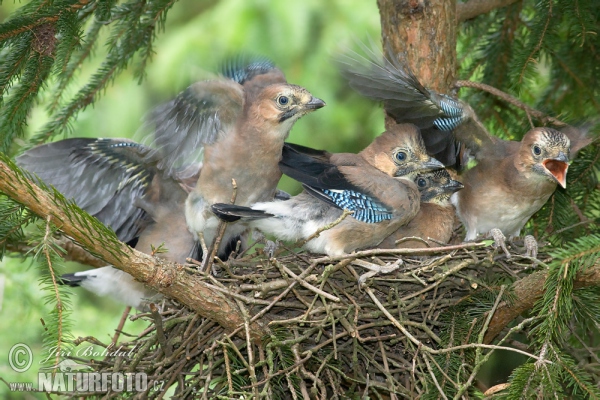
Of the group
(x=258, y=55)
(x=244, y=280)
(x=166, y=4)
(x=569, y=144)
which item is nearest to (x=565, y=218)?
(x=569, y=144)

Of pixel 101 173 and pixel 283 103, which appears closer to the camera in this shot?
pixel 283 103

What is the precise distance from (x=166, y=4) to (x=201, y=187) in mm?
1064

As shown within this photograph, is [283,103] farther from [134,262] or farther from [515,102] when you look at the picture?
[134,262]

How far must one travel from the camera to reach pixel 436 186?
4801 mm

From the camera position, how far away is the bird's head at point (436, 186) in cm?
478

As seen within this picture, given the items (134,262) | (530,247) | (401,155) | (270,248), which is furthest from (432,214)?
(134,262)

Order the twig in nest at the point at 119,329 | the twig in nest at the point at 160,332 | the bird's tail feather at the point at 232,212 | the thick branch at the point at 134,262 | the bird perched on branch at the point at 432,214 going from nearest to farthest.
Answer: the thick branch at the point at 134,262
the twig in nest at the point at 160,332
the twig in nest at the point at 119,329
the bird's tail feather at the point at 232,212
the bird perched on branch at the point at 432,214

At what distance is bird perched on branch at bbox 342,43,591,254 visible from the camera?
4094mm

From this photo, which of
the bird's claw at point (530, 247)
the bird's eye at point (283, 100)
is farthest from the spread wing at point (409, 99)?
the bird's claw at point (530, 247)

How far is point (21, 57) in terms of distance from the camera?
10.3 ft

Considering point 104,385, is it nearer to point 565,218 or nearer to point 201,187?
point 201,187

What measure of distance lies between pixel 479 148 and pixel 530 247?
101cm

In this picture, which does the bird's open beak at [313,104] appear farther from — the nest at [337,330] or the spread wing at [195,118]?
the nest at [337,330]

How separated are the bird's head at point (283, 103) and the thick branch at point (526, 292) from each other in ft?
4.95
